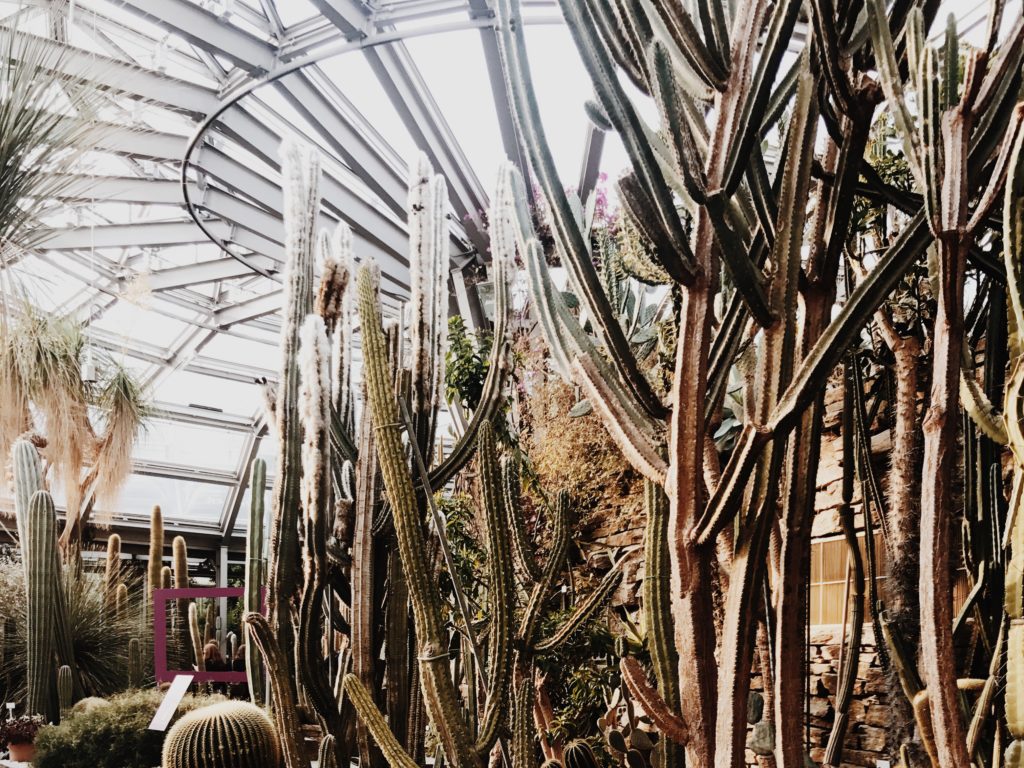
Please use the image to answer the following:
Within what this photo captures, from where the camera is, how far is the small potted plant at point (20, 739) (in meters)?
4.59

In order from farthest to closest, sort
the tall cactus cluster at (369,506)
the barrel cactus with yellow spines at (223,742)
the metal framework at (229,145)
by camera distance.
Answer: the metal framework at (229,145), the barrel cactus with yellow spines at (223,742), the tall cactus cluster at (369,506)

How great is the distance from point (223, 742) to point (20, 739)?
2869 millimetres

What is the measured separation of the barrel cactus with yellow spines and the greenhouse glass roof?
1590mm

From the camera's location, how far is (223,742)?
8.32 feet

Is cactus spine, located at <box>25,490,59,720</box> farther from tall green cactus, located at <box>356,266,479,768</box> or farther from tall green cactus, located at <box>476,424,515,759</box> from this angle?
tall green cactus, located at <box>476,424,515,759</box>

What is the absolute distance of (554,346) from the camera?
1.32 metres

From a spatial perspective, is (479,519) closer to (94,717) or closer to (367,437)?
(367,437)

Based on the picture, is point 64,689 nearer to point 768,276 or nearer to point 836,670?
point 836,670

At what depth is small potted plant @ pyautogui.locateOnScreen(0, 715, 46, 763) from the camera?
459 cm

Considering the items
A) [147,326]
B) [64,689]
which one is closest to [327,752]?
[64,689]

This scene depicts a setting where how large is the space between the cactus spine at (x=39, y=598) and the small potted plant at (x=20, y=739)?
0.44 m

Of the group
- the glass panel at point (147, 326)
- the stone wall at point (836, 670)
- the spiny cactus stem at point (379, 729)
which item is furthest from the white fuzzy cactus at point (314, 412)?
the glass panel at point (147, 326)

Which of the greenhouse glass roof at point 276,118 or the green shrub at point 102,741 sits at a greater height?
the greenhouse glass roof at point 276,118

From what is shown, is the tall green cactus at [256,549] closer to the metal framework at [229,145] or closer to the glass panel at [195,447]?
the metal framework at [229,145]
